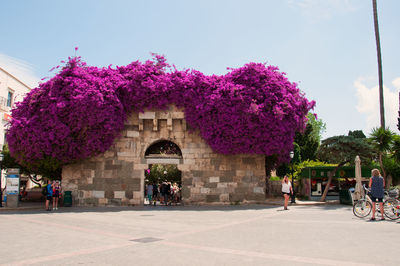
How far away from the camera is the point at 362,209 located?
1070 centimetres

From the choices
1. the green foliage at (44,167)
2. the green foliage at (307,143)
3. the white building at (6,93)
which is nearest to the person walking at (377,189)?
the green foliage at (44,167)

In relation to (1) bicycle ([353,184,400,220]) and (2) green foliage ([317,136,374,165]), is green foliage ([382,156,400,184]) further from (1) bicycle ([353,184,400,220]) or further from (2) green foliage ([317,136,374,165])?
(1) bicycle ([353,184,400,220])

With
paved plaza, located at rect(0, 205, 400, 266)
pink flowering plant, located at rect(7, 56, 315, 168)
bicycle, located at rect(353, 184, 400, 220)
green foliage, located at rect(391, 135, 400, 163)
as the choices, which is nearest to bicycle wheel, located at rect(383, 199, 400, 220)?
bicycle, located at rect(353, 184, 400, 220)

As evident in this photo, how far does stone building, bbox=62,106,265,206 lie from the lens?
1694cm

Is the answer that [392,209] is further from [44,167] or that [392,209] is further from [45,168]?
[45,168]

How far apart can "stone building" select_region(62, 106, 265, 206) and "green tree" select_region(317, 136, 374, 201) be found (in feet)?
13.5

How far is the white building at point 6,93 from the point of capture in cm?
2658

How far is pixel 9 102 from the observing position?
28.1 metres

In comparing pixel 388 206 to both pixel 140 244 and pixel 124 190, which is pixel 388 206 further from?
pixel 124 190

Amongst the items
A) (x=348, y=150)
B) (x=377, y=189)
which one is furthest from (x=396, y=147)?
(x=377, y=189)

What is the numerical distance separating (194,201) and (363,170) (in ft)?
35.1

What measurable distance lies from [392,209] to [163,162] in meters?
10.9

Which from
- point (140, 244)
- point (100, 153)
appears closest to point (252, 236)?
point (140, 244)

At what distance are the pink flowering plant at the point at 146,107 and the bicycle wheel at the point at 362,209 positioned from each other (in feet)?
18.9
